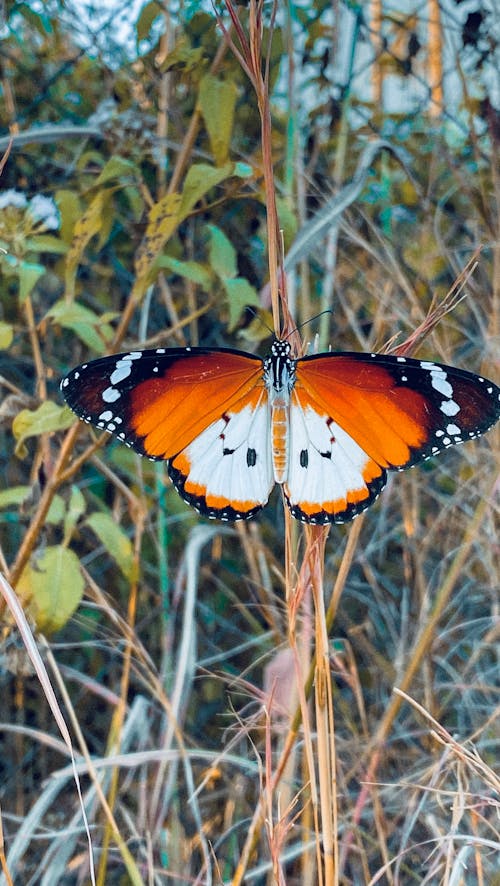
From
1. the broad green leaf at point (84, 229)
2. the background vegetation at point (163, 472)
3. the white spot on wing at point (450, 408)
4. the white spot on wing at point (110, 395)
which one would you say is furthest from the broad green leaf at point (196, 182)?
the white spot on wing at point (450, 408)

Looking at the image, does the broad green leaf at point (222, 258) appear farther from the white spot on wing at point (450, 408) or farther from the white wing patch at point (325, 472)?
the white spot on wing at point (450, 408)

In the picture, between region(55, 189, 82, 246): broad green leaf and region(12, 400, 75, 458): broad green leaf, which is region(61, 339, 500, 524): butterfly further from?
region(55, 189, 82, 246): broad green leaf

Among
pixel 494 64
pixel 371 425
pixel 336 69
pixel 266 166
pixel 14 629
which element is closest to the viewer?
pixel 266 166

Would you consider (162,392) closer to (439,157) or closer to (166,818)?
(166,818)

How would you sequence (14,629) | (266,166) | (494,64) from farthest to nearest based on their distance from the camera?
(494,64) < (14,629) < (266,166)

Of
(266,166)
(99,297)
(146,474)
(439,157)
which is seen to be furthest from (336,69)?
(266,166)

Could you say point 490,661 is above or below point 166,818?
above

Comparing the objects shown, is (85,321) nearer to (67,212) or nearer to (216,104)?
(67,212)
